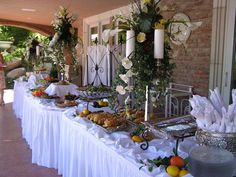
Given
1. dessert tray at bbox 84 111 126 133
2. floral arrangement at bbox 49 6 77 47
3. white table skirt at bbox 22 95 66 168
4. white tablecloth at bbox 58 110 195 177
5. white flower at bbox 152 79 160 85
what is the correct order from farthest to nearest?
floral arrangement at bbox 49 6 77 47 < white table skirt at bbox 22 95 66 168 < dessert tray at bbox 84 111 126 133 < white flower at bbox 152 79 160 85 < white tablecloth at bbox 58 110 195 177

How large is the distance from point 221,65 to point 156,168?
257 cm

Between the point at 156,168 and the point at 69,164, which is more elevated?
the point at 156,168

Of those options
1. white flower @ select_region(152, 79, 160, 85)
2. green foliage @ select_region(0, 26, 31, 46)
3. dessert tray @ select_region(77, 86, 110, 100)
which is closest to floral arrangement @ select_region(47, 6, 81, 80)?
dessert tray @ select_region(77, 86, 110, 100)

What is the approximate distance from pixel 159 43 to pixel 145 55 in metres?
0.12

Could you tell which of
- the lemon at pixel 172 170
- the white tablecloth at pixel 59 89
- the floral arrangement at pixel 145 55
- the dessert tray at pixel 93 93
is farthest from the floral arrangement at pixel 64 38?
the lemon at pixel 172 170

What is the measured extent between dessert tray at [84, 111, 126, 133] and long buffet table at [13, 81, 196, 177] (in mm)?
38

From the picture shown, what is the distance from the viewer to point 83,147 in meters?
1.96

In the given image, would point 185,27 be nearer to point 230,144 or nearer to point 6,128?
point 230,144

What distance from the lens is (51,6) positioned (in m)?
6.09

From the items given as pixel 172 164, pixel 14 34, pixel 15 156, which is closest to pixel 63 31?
pixel 15 156

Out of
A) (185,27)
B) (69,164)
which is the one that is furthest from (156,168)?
(69,164)

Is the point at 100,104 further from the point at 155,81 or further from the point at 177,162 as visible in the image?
the point at 177,162

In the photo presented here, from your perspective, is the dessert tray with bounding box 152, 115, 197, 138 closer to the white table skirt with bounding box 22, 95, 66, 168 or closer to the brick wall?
the white table skirt with bounding box 22, 95, 66, 168

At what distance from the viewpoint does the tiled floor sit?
2816 mm
